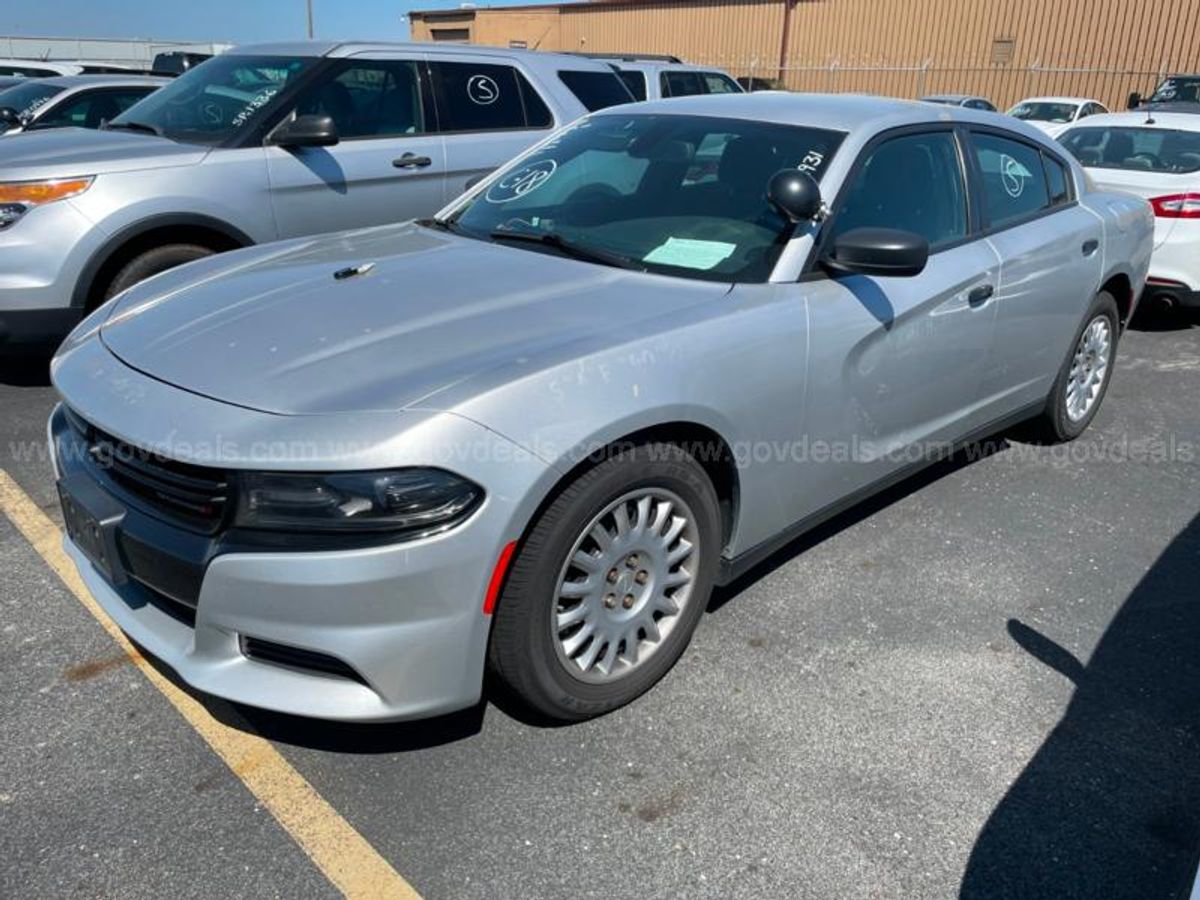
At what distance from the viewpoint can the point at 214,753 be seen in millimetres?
2514

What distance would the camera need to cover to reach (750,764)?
2.52m

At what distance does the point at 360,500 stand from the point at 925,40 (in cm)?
3439

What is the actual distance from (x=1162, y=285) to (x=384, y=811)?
21.4ft

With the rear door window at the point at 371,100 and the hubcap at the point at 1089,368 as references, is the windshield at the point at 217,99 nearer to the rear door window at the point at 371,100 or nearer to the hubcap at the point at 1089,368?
the rear door window at the point at 371,100

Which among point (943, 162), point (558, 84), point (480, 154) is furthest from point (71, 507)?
point (558, 84)

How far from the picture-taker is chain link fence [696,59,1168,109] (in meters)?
26.1

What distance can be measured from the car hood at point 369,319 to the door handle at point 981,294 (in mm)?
1195

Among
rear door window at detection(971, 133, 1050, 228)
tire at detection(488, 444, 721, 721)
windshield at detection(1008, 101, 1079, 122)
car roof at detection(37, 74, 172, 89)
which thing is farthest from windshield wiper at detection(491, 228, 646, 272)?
windshield at detection(1008, 101, 1079, 122)

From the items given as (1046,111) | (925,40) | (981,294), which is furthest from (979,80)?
(981,294)

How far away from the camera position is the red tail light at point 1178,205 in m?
6.58

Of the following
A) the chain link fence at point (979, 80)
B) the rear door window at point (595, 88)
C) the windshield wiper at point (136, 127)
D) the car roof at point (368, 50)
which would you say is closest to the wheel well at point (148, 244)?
the windshield wiper at point (136, 127)

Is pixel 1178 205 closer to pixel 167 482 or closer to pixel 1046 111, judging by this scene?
pixel 167 482

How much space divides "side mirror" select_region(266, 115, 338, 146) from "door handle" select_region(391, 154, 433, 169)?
0.49 m

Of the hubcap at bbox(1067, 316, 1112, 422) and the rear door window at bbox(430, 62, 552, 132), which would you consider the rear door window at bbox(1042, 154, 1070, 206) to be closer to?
the hubcap at bbox(1067, 316, 1112, 422)
